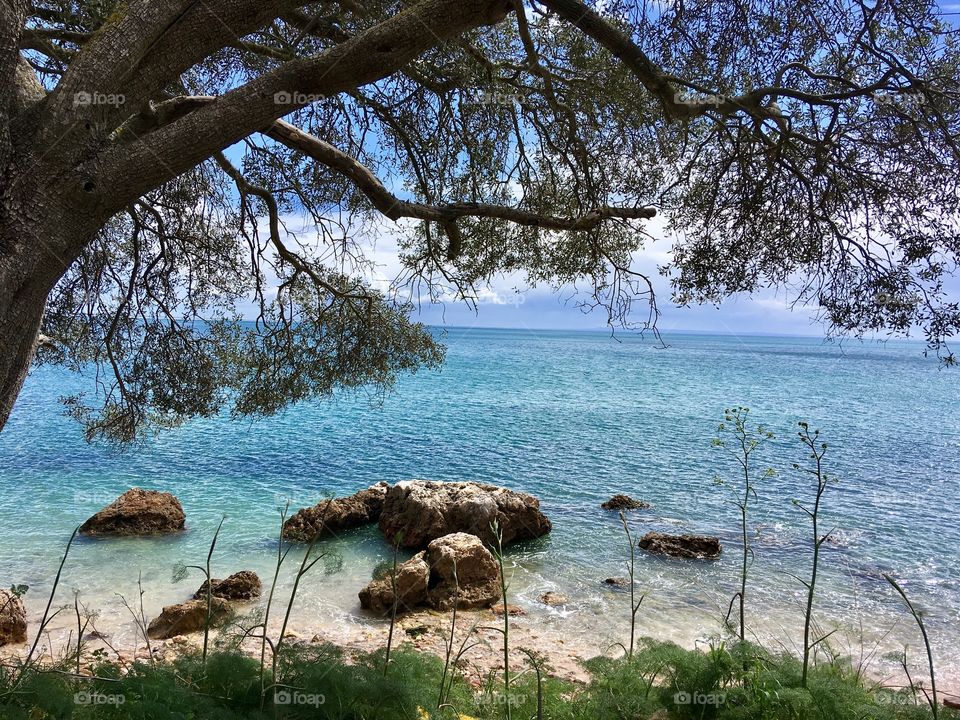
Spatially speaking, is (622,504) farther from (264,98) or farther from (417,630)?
(264,98)

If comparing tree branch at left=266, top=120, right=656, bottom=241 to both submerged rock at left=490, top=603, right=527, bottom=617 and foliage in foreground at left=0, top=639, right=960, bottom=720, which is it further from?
submerged rock at left=490, top=603, right=527, bottom=617

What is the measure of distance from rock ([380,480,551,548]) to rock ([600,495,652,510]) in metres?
2.48

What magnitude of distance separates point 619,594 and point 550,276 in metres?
4.98

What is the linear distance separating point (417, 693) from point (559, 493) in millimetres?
12843

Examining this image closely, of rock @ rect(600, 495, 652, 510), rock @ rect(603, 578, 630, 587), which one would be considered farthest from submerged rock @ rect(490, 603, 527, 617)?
rock @ rect(600, 495, 652, 510)

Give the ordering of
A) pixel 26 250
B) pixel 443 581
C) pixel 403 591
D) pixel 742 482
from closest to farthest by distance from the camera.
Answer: pixel 26 250
pixel 403 591
pixel 443 581
pixel 742 482

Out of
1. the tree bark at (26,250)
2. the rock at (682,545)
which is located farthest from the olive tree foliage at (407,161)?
the rock at (682,545)

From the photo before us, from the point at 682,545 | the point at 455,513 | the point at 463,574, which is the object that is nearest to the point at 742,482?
the point at 682,545

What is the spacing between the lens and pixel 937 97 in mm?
4711

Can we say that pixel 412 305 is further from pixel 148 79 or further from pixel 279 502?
pixel 279 502

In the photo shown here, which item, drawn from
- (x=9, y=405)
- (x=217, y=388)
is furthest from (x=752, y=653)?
(x=217, y=388)

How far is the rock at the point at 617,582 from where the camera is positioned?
393 inches

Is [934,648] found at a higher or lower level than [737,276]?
lower

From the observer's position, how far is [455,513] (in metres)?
11.6
